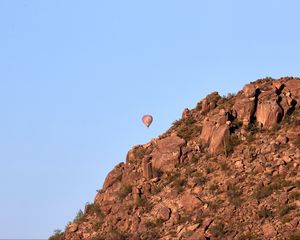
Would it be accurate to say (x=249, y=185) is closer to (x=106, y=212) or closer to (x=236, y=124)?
(x=236, y=124)

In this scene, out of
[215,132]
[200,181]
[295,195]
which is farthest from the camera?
[215,132]

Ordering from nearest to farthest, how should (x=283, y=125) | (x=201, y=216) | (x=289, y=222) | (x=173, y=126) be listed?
(x=289, y=222)
(x=201, y=216)
(x=283, y=125)
(x=173, y=126)

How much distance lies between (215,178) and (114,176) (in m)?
11.5

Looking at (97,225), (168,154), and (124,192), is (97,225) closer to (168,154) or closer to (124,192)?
(124,192)

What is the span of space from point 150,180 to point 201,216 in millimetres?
8861

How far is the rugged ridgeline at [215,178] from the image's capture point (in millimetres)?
74688

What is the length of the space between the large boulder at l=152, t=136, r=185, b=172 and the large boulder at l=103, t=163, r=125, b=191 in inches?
161

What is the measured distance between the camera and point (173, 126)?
296ft

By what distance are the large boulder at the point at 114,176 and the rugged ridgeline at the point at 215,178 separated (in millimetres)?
105

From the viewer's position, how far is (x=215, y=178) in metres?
80.0

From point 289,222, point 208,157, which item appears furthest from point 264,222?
point 208,157

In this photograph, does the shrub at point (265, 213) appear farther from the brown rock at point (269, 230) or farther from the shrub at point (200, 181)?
the shrub at point (200, 181)

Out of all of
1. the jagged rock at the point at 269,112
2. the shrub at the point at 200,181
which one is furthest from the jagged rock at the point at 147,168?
the jagged rock at the point at 269,112

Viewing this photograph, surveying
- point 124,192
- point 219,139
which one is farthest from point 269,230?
point 124,192
